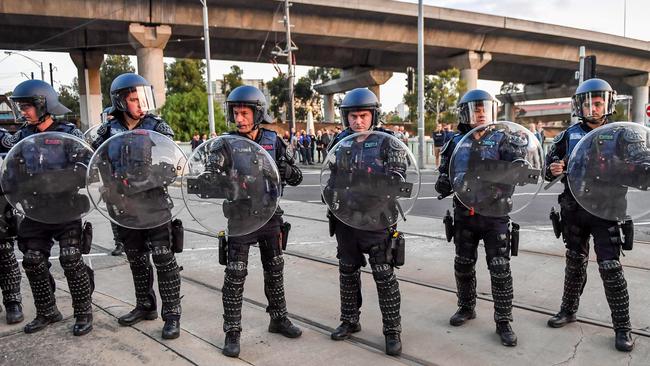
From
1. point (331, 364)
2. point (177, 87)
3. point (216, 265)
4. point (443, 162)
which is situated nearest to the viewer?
point (331, 364)

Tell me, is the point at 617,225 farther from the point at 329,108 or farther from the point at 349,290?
the point at 329,108

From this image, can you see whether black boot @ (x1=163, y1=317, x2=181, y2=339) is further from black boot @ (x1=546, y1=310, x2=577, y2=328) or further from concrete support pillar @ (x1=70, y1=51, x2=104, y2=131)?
concrete support pillar @ (x1=70, y1=51, x2=104, y2=131)

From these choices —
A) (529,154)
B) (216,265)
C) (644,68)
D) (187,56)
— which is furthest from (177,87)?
(529,154)

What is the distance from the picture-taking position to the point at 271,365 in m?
3.33

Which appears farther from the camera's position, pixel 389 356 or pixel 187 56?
pixel 187 56

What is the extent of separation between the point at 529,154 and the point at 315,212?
602cm

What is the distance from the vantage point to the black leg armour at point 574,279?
3818 mm

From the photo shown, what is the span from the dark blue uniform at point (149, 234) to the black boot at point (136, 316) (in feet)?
0.82

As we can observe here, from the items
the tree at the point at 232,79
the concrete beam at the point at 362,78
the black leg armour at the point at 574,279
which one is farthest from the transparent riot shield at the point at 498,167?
the tree at the point at 232,79

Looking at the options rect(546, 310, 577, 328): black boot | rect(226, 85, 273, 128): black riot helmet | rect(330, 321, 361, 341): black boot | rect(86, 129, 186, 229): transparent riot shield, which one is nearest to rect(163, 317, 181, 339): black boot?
rect(86, 129, 186, 229): transparent riot shield

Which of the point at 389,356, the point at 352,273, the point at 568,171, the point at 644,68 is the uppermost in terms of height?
the point at 644,68

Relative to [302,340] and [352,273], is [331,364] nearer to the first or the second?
[302,340]

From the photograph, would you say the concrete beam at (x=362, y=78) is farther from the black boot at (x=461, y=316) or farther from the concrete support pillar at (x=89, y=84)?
the black boot at (x=461, y=316)

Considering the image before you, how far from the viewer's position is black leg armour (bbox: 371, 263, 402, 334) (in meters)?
3.54
